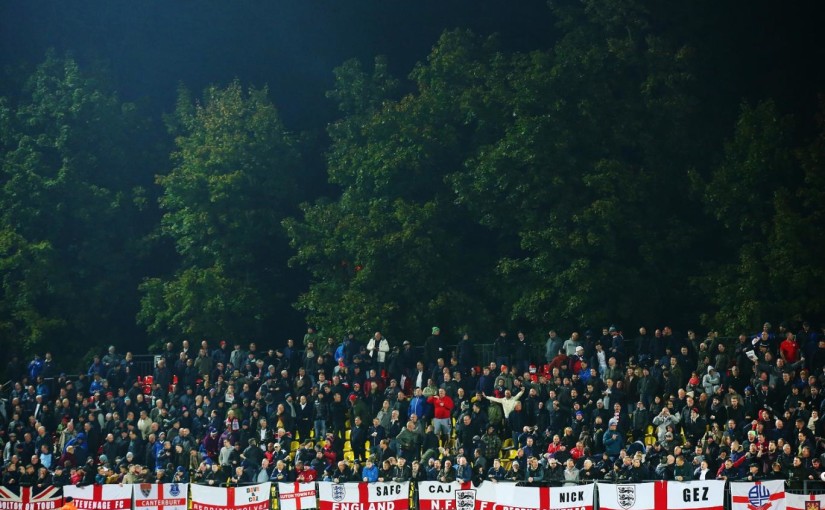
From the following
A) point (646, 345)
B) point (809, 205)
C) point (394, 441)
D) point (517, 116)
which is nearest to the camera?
point (394, 441)

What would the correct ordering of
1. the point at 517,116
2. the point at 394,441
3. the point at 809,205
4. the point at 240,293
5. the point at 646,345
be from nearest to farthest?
the point at 394,441, the point at 646,345, the point at 809,205, the point at 517,116, the point at 240,293

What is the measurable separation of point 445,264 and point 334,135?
287 inches

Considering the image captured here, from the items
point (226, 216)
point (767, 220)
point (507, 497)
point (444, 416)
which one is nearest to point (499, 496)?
point (507, 497)

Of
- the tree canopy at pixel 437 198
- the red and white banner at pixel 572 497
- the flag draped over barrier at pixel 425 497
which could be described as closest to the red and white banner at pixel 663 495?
the flag draped over barrier at pixel 425 497

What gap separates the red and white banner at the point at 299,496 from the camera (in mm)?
35125

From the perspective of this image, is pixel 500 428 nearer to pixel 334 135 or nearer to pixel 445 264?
pixel 445 264

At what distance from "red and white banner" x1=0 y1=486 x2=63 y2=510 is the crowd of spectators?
968mm

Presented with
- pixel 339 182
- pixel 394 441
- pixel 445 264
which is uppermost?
pixel 339 182

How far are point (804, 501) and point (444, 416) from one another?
10.9 m

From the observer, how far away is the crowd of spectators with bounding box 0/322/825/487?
34.4 meters

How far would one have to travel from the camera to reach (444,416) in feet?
129

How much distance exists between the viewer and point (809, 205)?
46.7m

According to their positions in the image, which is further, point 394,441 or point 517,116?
point 517,116

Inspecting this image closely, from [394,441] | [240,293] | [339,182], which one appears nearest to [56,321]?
[240,293]
